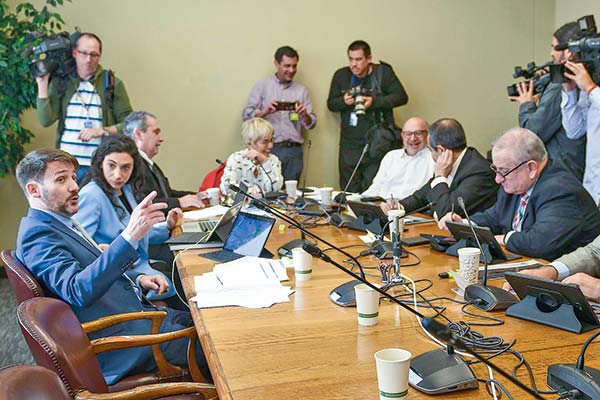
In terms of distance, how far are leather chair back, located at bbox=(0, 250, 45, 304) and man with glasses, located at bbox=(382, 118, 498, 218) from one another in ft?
5.96

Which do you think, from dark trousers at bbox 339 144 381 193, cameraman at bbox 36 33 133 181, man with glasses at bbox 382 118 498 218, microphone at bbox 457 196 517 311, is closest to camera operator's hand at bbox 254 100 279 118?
dark trousers at bbox 339 144 381 193

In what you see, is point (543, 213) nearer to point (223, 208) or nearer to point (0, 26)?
point (223, 208)

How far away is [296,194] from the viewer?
13.0 feet

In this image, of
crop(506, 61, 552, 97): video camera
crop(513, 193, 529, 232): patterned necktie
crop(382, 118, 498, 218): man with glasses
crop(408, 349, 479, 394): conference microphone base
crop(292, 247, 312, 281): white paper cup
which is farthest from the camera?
crop(506, 61, 552, 97): video camera

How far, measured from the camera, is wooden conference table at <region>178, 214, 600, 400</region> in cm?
122

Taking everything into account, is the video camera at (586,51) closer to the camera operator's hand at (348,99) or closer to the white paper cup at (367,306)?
the camera operator's hand at (348,99)

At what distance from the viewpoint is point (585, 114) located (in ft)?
11.8

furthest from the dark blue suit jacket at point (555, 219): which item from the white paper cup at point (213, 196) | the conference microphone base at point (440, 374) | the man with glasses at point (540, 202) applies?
the white paper cup at point (213, 196)

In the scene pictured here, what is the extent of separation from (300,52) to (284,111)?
63 cm

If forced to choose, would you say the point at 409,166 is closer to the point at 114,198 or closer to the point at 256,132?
the point at 256,132

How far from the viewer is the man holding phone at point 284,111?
213 inches

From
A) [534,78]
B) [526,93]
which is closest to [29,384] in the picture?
[526,93]

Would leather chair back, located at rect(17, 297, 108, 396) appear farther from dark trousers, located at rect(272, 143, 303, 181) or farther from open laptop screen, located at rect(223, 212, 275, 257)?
dark trousers, located at rect(272, 143, 303, 181)

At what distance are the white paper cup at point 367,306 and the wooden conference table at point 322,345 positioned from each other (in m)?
0.02
